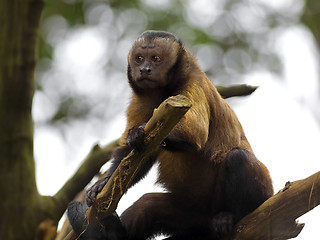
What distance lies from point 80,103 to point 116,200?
1203cm

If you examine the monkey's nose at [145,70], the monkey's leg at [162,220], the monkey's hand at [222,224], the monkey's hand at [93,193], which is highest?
the monkey's nose at [145,70]

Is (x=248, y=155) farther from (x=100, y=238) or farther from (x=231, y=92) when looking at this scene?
(x=100, y=238)

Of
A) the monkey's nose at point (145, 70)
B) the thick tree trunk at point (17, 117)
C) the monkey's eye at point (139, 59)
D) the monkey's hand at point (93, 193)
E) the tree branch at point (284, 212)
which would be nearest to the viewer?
the tree branch at point (284, 212)

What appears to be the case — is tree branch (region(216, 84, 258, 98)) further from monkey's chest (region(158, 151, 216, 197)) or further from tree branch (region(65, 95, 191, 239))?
tree branch (region(65, 95, 191, 239))

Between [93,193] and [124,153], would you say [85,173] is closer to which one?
[124,153]

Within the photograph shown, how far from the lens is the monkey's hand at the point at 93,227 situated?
6582 millimetres

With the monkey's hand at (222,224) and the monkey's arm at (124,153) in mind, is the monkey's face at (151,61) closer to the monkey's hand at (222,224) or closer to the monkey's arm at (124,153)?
the monkey's arm at (124,153)

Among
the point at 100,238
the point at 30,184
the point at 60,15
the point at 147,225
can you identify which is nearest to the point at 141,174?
the point at 147,225

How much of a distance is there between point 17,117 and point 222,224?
324 cm

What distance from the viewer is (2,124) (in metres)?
6.21

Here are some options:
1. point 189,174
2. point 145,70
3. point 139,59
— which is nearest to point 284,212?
point 189,174

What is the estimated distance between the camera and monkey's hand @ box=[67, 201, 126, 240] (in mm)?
6582

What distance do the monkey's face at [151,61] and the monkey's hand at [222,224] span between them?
90.9 inches

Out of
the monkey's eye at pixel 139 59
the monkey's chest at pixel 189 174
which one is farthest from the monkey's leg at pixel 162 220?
the monkey's eye at pixel 139 59
